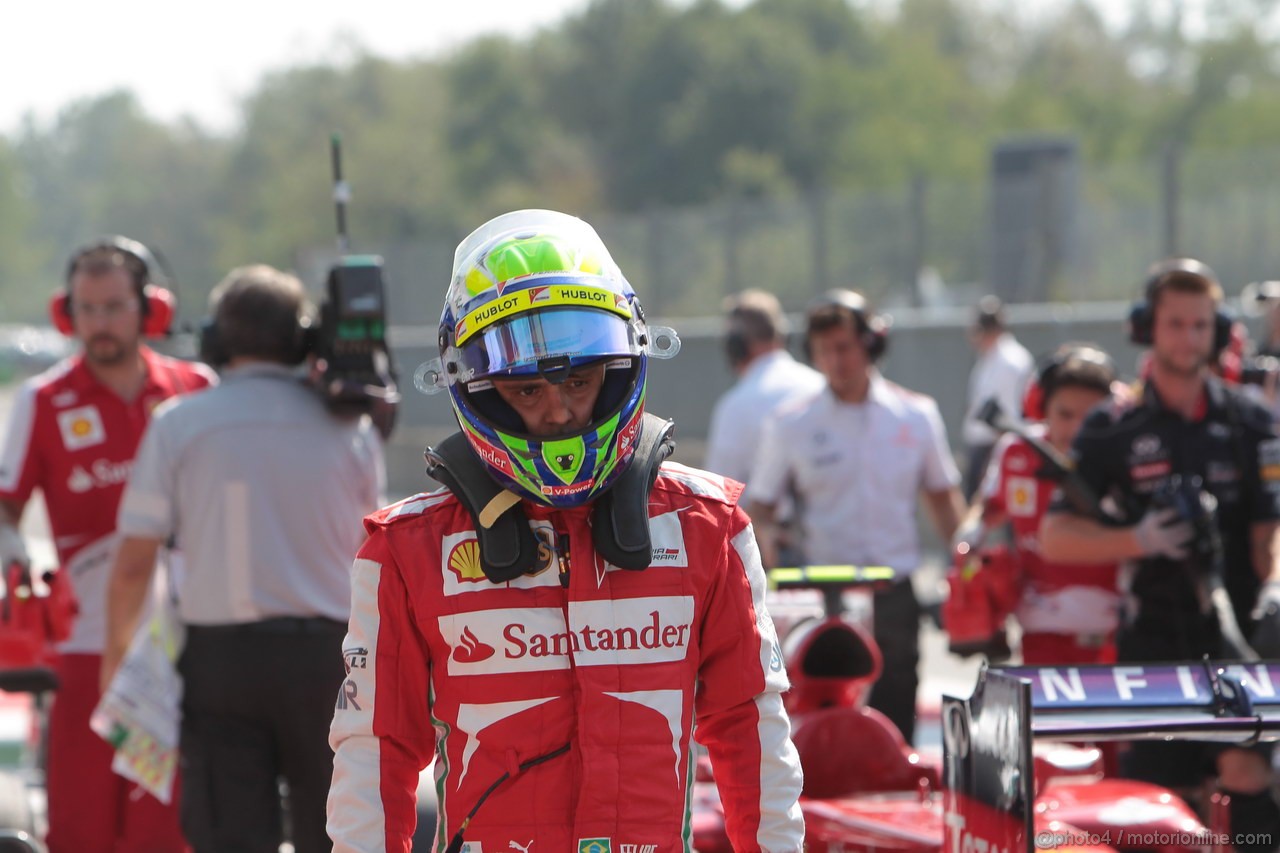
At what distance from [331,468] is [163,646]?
70cm

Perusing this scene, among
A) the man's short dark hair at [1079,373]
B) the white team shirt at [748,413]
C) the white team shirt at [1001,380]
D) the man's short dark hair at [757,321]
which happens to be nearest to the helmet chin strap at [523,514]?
the man's short dark hair at [1079,373]

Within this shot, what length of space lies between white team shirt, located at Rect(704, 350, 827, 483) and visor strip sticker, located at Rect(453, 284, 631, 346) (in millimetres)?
5214

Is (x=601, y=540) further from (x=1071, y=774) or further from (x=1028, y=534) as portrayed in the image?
(x=1028, y=534)

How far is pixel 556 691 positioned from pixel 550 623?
108 millimetres

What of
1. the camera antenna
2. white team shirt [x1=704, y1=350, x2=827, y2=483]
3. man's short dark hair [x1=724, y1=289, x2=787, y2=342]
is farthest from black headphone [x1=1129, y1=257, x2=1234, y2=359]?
man's short dark hair [x1=724, y1=289, x2=787, y2=342]

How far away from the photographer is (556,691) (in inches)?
116

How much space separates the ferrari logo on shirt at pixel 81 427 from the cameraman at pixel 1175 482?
3094 millimetres

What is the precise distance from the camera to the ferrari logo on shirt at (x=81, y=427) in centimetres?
601

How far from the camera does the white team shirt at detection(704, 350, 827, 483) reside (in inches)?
325

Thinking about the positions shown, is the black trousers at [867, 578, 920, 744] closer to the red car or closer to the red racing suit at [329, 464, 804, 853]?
the red car

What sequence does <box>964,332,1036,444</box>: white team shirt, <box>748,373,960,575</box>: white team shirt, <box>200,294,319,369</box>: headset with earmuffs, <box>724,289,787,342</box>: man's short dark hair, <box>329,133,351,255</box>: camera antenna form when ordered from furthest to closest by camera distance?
1. <box>964,332,1036,444</box>: white team shirt
2. <box>724,289,787,342</box>: man's short dark hair
3. <box>748,373,960,575</box>: white team shirt
4. <box>329,133,351,255</box>: camera antenna
5. <box>200,294,319,369</box>: headset with earmuffs

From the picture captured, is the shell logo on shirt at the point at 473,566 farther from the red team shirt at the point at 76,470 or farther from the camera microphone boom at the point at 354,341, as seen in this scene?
the red team shirt at the point at 76,470

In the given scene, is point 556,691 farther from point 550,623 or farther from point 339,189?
point 339,189

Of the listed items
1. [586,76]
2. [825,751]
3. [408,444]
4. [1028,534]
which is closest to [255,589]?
[825,751]
